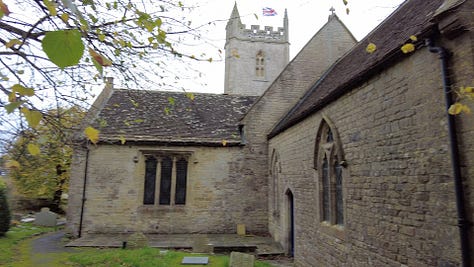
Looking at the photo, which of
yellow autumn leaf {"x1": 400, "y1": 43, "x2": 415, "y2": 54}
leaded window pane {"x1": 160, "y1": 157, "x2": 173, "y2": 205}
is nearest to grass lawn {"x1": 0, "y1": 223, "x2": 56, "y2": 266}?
leaded window pane {"x1": 160, "y1": 157, "x2": 173, "y2": 205}

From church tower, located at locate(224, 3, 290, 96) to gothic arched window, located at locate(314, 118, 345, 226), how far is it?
26.6m

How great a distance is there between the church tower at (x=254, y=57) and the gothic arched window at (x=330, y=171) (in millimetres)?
26579

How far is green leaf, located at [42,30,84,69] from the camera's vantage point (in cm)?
144

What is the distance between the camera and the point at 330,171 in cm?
756

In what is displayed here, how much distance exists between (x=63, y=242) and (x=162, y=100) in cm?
868

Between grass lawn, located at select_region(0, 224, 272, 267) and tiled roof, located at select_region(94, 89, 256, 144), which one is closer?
grass lawn, located at select_region(0, 224, 272, 267)

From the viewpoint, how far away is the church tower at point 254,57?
3488 cm

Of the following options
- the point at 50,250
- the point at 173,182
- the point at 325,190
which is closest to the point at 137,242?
the point at 50,250

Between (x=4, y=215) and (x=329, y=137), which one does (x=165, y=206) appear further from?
(x=329, y=137)

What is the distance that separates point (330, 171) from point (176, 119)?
10.7 m

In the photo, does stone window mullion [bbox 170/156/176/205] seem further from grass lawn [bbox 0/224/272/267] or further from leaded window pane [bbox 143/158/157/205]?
grass lawn [bbox 0/224/272/267]

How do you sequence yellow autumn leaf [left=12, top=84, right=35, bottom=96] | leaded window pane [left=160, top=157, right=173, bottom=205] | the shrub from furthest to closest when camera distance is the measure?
Answer: 1. leaded window pane [left=160, top=157, right=173, bottom=205]
2. the shrub
3. yellow autumn leaf [left=12, top=84, right=35, bottom=96]

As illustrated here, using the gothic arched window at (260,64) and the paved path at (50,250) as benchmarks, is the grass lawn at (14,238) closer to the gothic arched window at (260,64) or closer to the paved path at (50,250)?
the paved path at (50,250)

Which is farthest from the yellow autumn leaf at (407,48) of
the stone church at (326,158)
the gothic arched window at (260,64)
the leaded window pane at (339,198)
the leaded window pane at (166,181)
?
the gothic arched window at (260,64)
